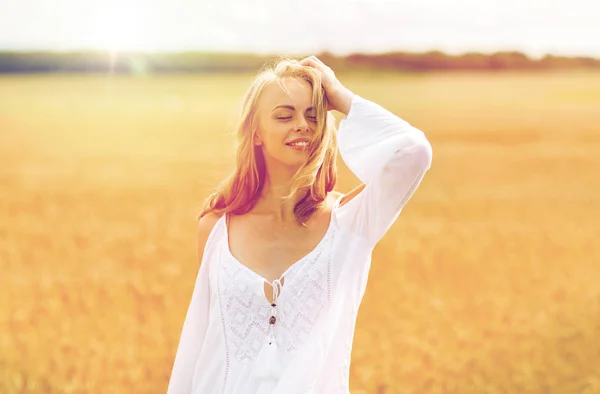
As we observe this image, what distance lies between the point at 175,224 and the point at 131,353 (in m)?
4.24

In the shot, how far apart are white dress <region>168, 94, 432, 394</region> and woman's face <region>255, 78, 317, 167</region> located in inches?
4.5

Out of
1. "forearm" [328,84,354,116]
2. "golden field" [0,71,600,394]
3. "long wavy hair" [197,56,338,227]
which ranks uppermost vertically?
"forearm" [328,84,354,116]

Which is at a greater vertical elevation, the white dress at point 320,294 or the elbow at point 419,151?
the elbow at point 419,151

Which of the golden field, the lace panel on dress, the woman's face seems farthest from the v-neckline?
the golden field

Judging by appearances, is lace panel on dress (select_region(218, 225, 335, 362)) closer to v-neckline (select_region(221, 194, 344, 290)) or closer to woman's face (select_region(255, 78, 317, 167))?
v-neckline (select_region(221, 194, 344, 290))

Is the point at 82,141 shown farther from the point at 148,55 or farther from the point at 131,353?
the point at 131,353

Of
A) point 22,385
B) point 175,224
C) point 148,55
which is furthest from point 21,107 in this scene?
point 22,385

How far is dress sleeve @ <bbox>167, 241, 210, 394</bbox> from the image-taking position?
9.52 ft

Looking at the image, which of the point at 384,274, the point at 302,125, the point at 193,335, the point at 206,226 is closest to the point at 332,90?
the point at 302,125

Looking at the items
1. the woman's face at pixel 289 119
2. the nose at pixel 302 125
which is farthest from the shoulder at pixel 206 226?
the nose at pixel 302 125

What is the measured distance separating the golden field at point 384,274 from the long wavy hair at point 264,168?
323mm

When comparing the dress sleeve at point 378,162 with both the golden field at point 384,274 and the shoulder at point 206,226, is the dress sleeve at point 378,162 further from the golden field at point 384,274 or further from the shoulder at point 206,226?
the golden field at point 384,274

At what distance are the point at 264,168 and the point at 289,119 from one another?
220 mm

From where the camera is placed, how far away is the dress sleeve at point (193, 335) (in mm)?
2902
